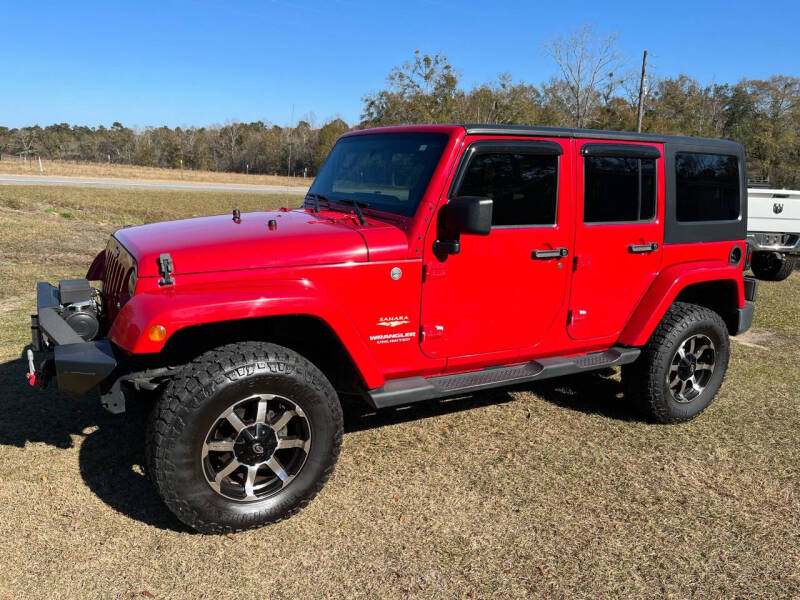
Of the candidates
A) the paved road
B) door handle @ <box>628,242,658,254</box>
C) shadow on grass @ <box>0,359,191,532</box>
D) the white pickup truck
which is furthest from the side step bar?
the paved road

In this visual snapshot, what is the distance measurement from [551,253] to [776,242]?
26.1ft

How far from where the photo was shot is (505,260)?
11.4 feet

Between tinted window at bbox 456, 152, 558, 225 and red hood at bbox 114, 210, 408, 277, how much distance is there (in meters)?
0.58

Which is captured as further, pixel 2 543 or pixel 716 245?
pixel 716 245

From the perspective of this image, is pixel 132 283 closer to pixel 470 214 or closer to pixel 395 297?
pixel 395 297

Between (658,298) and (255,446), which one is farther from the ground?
(658,298)

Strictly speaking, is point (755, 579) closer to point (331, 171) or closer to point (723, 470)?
point (723, 470)

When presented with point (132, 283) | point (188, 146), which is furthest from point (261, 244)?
point (188, 146)

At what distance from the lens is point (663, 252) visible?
4.12m

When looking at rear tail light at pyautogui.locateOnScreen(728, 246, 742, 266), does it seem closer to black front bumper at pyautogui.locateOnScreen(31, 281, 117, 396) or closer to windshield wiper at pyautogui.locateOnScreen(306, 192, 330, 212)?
windshield wiper at pyautogui.locateOnScreen(306, 192, 330, 212)

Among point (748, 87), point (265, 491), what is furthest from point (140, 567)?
point (748, 87)

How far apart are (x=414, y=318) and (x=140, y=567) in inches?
69.5

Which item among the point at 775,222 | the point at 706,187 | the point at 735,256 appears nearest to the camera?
the point at 706,187

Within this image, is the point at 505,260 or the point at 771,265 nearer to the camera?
the point at 505,260
